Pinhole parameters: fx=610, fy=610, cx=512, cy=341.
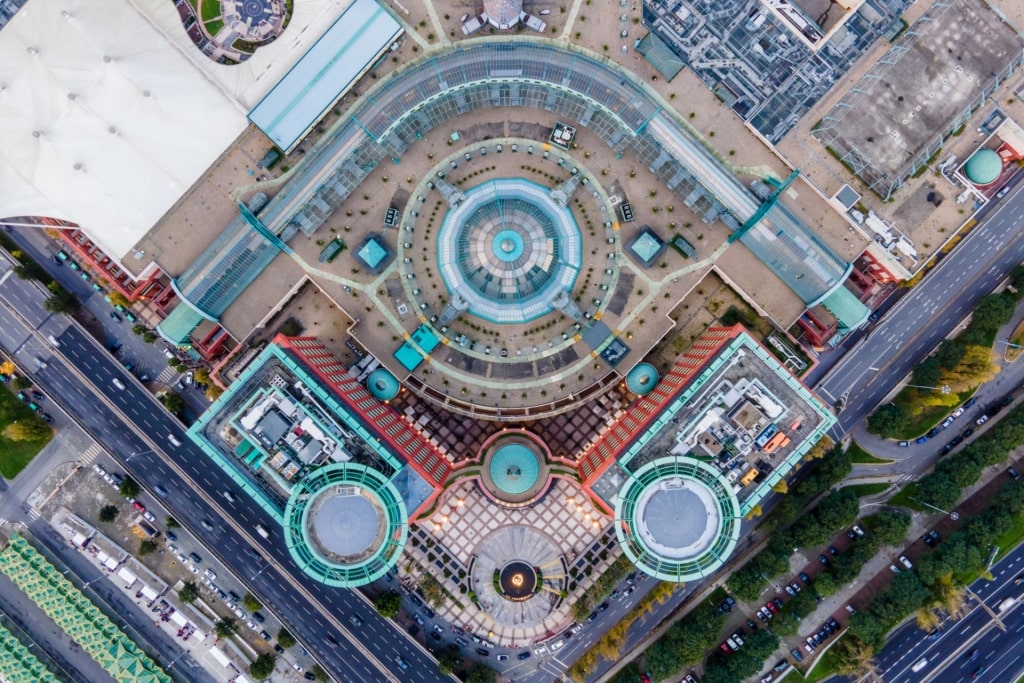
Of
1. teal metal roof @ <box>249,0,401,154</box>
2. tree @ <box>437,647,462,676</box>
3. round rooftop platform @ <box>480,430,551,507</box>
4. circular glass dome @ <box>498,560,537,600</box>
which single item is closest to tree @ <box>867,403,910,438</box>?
round rooftop platform @ <box>480,430,551,507</box>

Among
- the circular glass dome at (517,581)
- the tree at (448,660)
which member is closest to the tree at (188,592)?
the tree at (448,660)

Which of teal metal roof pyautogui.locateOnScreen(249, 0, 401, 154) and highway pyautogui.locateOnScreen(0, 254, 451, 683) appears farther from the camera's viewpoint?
highway pyautogui.locateOnScreen(0, 254, 451, 683)

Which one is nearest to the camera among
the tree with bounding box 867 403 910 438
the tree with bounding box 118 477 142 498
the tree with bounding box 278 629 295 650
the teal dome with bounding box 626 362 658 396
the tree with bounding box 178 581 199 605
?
the teal dome with bounding box 626 362 658 396

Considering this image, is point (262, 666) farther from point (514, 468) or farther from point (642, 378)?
point (642, 378)

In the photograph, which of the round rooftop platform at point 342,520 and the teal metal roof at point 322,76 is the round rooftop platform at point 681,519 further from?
the teal metal roof at point 322,76

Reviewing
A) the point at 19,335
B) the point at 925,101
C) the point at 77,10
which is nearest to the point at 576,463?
the point at 925,101

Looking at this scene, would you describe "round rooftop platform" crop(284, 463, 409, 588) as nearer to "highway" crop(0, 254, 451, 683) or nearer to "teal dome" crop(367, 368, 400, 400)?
"teal dome" crop(367, 368, 400, 400)
